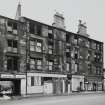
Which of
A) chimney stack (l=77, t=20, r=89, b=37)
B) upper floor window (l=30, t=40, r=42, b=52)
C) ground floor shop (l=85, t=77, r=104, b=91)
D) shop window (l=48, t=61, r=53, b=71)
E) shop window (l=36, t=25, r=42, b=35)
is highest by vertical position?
chimney stack (l=77, t=20, r=89, b=37)

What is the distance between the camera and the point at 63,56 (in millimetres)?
40250

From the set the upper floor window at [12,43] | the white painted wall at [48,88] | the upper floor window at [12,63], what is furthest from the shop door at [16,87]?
the upper floor window at [12,43]

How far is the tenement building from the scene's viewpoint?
105 ft

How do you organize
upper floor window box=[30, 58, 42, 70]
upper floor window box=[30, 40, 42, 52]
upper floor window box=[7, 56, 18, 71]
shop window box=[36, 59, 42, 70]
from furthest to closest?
shop window box=[36, 59, 42, 70] < upper floor window box=[30, 40, 42, 52] < upper floor window box=[30, 58, 42, 70] < upper floor window box=[7, 56, 18, 71]

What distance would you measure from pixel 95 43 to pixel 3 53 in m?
24.2

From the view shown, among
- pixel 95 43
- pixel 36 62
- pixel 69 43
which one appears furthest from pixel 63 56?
pixel 95 43

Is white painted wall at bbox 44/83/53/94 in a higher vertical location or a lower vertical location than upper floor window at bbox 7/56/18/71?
lower

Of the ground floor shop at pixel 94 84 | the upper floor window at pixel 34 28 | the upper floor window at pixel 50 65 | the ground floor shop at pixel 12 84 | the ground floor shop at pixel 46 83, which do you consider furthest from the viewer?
the ground floor shop at pixel 94 84

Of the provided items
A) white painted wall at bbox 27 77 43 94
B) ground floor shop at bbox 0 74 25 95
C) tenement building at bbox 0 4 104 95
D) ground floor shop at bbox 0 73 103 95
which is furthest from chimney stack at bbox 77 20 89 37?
ground floor shop at bbox 0 74 25 95

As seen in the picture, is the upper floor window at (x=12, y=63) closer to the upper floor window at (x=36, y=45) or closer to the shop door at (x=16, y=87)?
the shop door at (x=16, y=87)

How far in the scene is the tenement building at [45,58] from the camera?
32000mm

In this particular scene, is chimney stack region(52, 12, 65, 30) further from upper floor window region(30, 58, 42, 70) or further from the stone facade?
upper floor window region(30, 58, 42, 70)

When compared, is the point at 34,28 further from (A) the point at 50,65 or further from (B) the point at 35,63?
(A) the point at 50,65

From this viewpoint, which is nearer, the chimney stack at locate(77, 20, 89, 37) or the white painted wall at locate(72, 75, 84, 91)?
the white painted wall at locate(72, 75, 84, 91)
